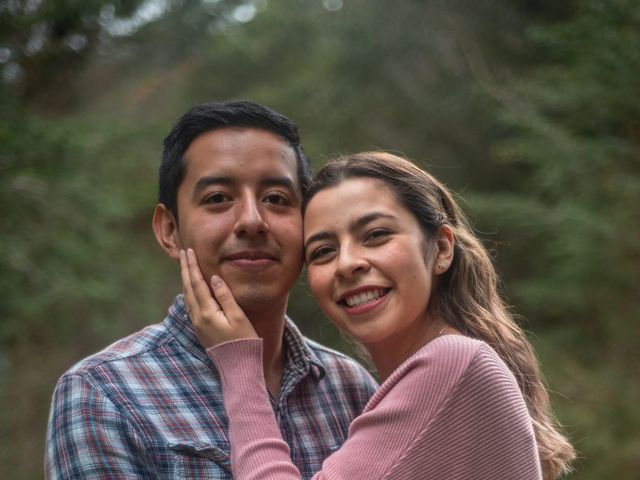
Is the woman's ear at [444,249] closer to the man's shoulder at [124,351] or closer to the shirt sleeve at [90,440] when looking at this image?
the man's shoulder at [124,351]

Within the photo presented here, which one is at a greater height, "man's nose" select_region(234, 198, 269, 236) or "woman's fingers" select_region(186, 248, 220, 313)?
"man's nose" select_region(234, 198, 269, 236)

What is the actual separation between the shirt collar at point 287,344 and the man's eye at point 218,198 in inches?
10.6

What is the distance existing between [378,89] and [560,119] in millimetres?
2004

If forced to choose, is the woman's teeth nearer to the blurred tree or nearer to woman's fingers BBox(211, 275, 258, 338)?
woman's fingers BBox(211, 275, 258, 338)

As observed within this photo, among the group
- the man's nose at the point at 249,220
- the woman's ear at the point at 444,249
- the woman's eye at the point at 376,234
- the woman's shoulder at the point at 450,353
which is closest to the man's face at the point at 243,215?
the man's nose at the point at 249,220

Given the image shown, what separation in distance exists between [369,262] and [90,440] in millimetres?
735

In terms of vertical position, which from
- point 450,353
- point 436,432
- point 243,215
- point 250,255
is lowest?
point 436,432

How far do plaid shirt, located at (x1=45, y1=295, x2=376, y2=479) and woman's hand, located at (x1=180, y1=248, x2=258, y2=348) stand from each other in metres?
0.09

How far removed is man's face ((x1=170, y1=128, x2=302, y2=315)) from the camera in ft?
7.11

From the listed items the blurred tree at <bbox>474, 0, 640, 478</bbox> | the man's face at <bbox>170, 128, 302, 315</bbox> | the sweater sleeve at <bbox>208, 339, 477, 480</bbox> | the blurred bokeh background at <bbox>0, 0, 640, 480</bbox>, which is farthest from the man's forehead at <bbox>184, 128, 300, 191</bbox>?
the blurred tree at <bbox>474, 0, 640, 478</bbox>

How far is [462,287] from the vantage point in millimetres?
2221

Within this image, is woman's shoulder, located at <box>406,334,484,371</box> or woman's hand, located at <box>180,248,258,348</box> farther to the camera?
woman's hand, located at <box>180,248,258,348</box>

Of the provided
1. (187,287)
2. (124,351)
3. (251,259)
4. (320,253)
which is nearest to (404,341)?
(320,253)

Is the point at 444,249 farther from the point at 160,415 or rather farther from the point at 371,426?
the point at 160,415
